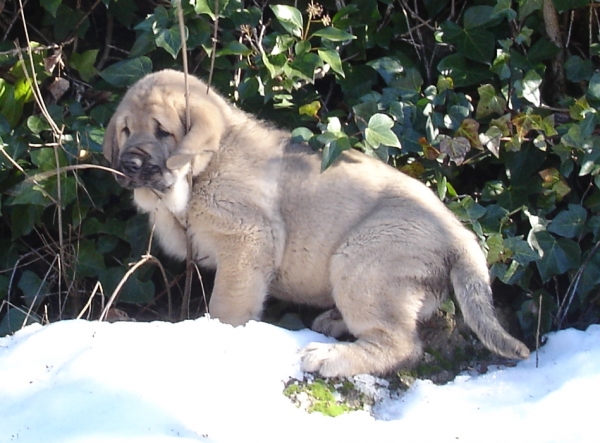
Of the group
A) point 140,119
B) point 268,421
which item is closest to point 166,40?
point 140,119

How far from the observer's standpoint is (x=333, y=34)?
14.4 ft

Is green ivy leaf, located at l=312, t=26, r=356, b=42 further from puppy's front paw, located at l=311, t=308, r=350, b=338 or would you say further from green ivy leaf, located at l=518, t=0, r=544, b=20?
puppy's front paw, located at l=311, t=308, r=350, b=338

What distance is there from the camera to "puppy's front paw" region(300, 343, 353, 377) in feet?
11.4

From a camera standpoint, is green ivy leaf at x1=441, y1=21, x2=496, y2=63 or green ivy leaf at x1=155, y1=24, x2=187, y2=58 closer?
green ivy leaf at x1=155, y1=24, x2=187, y2=58

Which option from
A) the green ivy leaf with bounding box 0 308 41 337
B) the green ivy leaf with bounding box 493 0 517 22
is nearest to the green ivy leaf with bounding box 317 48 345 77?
the green ivy leaf with bounding box 493 0 517 22

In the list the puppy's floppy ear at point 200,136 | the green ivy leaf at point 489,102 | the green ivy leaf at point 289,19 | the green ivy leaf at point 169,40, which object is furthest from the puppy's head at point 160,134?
the green ivy leaf at point 489,102

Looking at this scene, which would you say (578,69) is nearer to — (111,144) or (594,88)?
(594,88)

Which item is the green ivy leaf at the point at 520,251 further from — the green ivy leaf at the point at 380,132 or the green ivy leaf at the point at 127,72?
the green ivy leaf at the point at 127,72

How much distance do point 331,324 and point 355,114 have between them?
124 centimetres

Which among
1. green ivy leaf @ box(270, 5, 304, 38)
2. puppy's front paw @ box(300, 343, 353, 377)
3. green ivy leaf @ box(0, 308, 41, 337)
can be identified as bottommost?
green ivy leaf @ box(0, 308, 41, 337)

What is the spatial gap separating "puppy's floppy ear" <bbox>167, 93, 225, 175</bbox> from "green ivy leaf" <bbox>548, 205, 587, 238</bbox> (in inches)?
77.0

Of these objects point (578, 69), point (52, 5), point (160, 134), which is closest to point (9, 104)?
point (52, 5)

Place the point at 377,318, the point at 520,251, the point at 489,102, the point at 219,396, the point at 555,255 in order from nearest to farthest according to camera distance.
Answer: the point at 219,396 < the point at 377,318 < the point at 520,251 < the point at 555,255 < the point at 489,102

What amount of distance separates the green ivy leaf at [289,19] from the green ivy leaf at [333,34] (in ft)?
0.34
